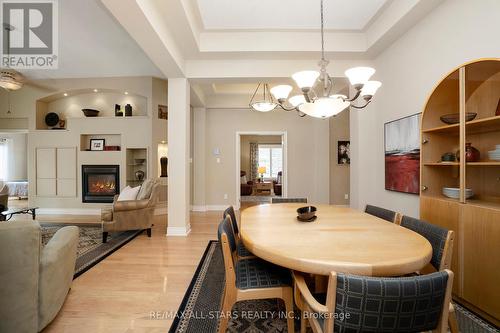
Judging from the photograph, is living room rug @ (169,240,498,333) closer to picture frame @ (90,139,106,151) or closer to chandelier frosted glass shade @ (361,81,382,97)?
chandelier frosted glass shade @ (361,81,382,97)

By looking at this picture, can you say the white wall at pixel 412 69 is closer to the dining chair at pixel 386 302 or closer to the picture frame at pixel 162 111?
the dining chair at pixel 386 302

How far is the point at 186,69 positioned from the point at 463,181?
3744 mm

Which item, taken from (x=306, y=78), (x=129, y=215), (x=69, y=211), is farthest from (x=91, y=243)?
(x=306, y=78)

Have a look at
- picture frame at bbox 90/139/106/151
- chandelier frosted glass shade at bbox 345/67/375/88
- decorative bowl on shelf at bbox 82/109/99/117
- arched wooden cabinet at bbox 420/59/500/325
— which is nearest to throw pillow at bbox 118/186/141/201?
picture frame at bbox 90/139/106/151

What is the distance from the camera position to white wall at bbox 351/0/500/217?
1.98 metres

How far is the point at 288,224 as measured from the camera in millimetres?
1738

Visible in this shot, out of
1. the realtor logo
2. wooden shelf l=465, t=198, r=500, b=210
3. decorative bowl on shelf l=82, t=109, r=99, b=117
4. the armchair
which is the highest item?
the realtor logo

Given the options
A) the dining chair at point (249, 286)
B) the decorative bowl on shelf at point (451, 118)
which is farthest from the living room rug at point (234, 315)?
the decorative bowl on shelf at point (451, 118)

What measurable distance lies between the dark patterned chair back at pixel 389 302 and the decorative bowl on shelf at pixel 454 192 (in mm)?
1550

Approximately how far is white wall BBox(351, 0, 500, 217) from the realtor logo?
4.43 m

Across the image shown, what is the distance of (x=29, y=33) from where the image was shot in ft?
11.1

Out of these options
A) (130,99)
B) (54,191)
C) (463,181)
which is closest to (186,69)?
(130,99)

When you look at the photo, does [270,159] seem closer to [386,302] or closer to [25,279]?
[25,279]

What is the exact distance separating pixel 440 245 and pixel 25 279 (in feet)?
8.54
